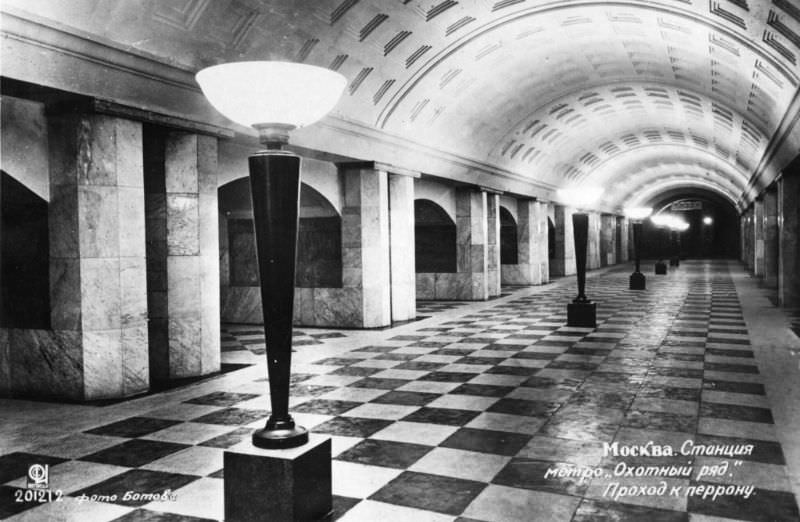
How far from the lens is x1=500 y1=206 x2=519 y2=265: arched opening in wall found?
862 inches

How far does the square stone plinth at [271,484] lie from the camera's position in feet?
10.1

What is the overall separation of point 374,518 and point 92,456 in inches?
93.0

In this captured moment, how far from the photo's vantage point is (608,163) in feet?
92.8

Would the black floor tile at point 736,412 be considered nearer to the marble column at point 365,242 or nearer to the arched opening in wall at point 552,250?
the marble column at point 365,242

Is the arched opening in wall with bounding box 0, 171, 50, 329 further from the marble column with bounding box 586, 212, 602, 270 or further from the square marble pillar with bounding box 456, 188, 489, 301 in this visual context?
the marble column with bounding box 586, 212, 602, 270

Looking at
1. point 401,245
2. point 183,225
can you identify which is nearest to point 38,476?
point 183,225

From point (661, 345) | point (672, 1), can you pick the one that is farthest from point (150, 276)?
point (672, 1)

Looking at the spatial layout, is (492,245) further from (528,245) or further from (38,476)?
(38,476)

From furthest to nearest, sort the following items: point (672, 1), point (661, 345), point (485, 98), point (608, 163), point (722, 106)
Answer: point (608, 163)
point (722, 106)
point (485, 98)
point (672, 1)
point (661, 345)

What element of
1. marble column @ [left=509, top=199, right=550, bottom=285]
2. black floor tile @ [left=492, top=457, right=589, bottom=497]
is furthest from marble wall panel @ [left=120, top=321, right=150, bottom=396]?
marble column @ [left=509, top=199, right=550, bottom=285]

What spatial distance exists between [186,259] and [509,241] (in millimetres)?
15949

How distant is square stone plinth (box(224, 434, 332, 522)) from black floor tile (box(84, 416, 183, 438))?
2285 mm

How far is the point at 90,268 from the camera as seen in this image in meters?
6.27

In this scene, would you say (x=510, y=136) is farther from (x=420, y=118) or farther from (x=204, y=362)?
(x=204, y=362)
